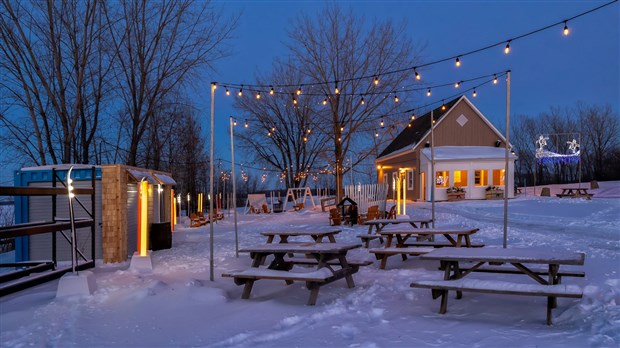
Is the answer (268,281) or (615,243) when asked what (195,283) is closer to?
(268,281)

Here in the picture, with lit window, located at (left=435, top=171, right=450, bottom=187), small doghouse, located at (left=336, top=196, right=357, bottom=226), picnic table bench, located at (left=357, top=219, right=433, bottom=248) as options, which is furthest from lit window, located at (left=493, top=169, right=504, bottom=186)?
picnic table bench, located at (left=357, top=219, right=433, bottom=248)

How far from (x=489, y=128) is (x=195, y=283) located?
26.1 metres

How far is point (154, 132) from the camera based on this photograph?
25.0 m

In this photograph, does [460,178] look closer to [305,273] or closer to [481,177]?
[481,177]

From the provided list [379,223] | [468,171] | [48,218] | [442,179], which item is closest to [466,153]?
[468,171]

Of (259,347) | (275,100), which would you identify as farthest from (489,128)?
(259,347)

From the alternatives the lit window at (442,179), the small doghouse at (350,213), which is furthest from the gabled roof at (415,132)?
the small doghouse at (350,213)

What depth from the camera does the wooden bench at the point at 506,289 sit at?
4965mm

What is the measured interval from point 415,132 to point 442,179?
5.53m

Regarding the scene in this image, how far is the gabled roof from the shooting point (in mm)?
29464

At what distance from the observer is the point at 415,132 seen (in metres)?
32.2

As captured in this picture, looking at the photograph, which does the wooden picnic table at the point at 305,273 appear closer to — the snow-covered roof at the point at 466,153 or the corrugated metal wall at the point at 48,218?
the corrugated metal wall at the point at 48,218

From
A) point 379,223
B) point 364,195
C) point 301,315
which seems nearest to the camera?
point 301,315

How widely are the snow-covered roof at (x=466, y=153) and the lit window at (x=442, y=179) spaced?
1117 millimetres
